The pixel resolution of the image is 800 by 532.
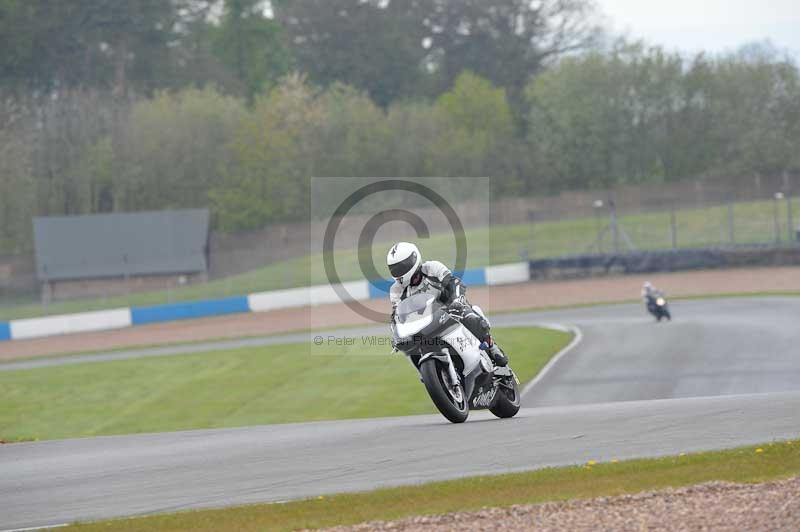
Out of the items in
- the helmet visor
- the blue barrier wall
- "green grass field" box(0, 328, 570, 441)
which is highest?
the helmet visor

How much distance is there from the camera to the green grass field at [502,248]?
167 ft

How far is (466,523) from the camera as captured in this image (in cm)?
840

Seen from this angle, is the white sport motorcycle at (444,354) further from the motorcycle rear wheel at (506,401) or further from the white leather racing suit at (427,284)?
the motorcycle rear wheel at (506,401)

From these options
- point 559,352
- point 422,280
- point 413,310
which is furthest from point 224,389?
point 413,310

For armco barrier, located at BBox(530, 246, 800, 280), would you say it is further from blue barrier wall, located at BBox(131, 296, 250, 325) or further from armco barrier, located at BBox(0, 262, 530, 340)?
blue barrier wall, located at BBox(131, 296, 250, 325)

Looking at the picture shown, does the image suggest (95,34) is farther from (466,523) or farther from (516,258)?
(466,523)

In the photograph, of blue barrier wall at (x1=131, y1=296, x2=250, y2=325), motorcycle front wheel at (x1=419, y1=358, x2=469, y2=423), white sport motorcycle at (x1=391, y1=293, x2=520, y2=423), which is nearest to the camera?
motorcycle front wheel at (x1=419, y1=358, x2=469, y2=423)

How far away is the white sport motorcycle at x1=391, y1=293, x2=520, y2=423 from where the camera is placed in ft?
39.4

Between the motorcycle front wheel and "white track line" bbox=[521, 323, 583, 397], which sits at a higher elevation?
the motorcycle front wheel

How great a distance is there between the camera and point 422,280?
12.4 meters

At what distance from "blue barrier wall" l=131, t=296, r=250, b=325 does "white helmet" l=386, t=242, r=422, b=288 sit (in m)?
36.9

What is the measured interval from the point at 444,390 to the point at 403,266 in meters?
1.34
